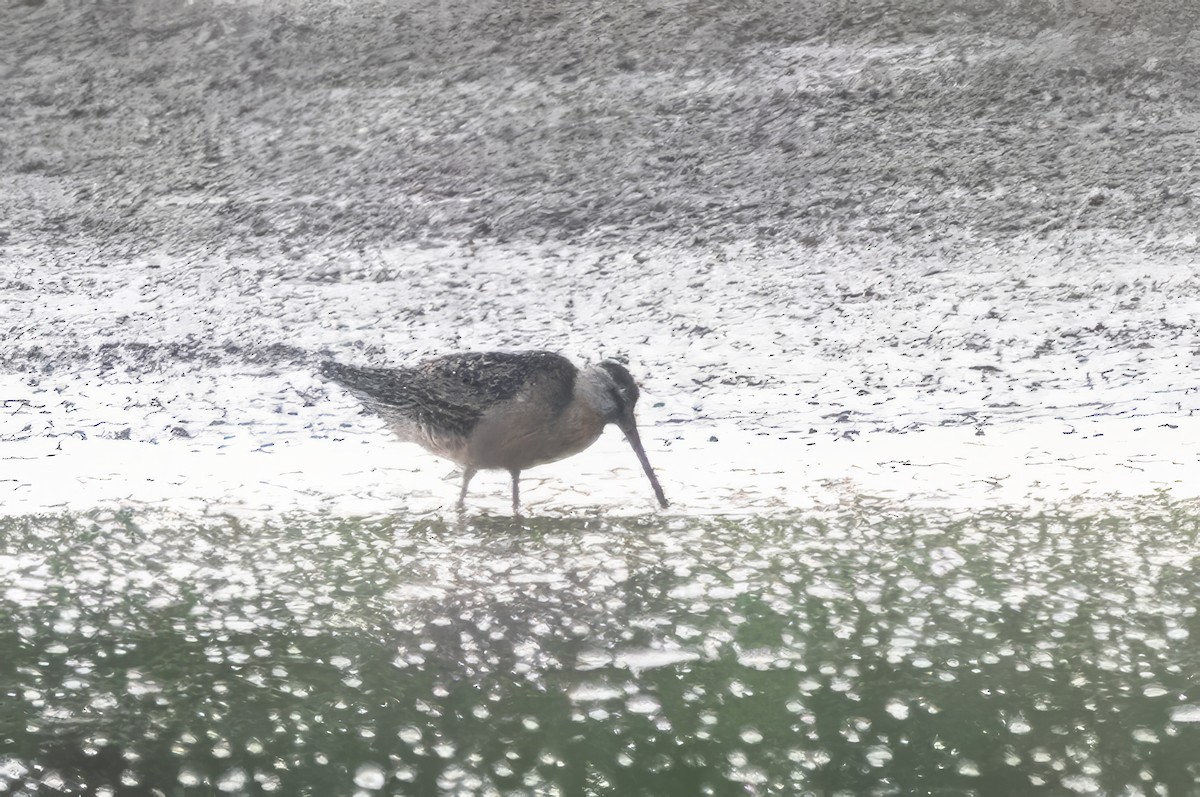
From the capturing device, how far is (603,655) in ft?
8.38

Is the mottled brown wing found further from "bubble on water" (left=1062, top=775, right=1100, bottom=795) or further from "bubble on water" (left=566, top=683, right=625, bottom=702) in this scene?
"bubble on water" (left=1062, top=775, right=1100, bottom=795)

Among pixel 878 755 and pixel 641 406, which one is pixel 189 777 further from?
pixel 641 406

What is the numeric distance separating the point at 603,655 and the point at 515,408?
3.22 feet

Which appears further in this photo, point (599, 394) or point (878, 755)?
point (599, 394)

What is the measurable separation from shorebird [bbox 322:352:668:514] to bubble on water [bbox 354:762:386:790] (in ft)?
4.59

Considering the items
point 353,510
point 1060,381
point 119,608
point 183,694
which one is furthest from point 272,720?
point 1060,381

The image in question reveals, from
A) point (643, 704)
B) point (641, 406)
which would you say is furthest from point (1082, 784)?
point (641, 406)

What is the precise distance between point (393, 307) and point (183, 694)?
12.6ft

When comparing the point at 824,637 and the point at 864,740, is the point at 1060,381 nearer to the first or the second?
the point at 824,637

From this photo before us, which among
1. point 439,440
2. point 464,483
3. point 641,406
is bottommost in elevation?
point 641,406

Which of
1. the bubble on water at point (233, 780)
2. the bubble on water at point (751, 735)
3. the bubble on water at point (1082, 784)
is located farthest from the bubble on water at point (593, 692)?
the bubble on water at point (1082, 784)

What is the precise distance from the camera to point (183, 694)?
2352 millimetres

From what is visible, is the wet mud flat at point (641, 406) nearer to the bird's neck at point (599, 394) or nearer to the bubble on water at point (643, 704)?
the bubble on water at point (643, 704)

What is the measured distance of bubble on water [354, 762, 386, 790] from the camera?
2025mm
